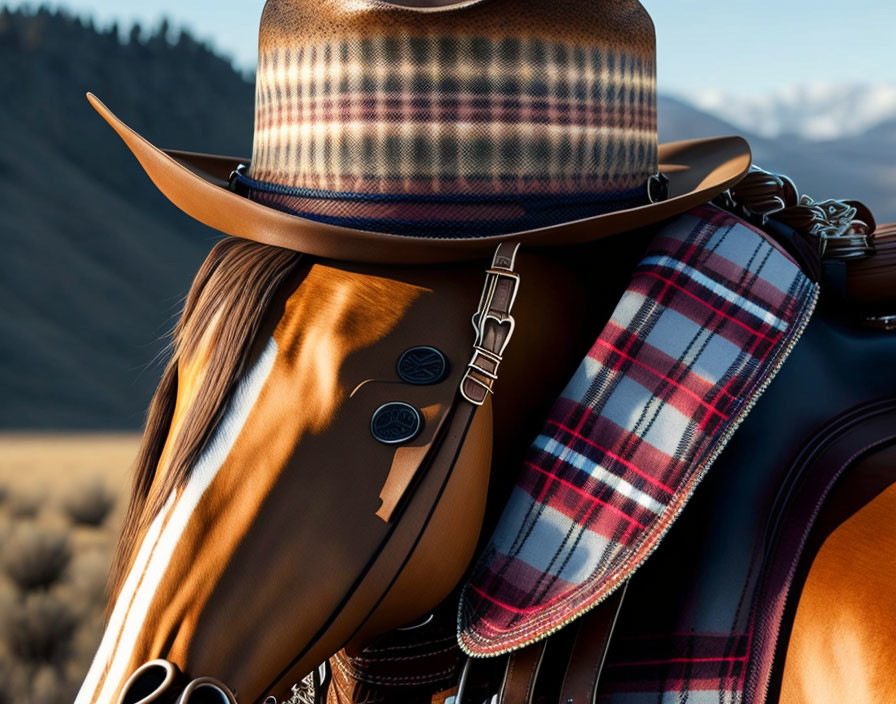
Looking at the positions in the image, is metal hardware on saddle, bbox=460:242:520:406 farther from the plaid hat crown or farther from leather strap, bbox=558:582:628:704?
leather strap, bbox=558:582:628:704

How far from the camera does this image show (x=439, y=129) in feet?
2.88

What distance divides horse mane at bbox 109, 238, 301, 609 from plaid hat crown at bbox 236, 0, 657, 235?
87 millimetres

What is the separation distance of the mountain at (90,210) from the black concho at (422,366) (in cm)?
1350

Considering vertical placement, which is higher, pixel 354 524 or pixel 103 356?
pixel 103 356

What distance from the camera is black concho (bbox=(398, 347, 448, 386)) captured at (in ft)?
2.70

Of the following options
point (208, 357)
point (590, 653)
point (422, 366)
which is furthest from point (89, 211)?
point (590, 653)

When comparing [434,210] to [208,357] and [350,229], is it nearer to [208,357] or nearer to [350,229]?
[350,229]

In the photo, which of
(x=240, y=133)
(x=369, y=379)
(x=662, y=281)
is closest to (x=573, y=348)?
(x=662, y=281)

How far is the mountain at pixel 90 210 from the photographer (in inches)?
592

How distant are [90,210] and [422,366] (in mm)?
20100

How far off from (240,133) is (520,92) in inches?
907

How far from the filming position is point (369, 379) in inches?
32.1

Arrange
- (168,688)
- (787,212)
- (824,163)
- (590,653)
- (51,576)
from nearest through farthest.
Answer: (168,688) → (590,653) → (787,212) → (51,576) → (824,163)

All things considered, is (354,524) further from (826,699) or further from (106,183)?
(106,183)
